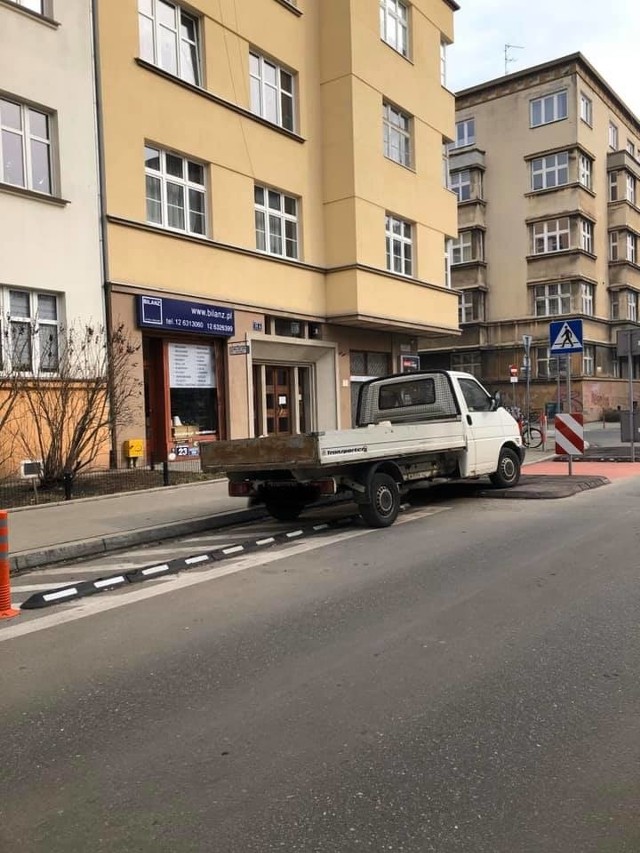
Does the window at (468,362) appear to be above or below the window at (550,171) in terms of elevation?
below

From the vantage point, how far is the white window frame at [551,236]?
3762cm

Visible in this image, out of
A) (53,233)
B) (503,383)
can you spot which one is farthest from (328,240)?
(503,383)

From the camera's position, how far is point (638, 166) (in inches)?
1713

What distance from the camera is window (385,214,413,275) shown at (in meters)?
21.4

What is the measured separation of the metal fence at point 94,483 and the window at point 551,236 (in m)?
29.1

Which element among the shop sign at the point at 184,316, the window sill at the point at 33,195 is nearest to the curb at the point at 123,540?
the shop sign at the point at 184,316

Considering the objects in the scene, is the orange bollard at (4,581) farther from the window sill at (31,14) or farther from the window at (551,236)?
the window at (551,236)

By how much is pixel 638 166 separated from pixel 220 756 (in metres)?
47.8

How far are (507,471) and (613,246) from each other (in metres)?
34.0

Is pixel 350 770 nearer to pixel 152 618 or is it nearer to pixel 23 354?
pixel 152 618

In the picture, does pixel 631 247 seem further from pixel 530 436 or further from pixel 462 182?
pixel 530 436

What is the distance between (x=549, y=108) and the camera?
1499 inches

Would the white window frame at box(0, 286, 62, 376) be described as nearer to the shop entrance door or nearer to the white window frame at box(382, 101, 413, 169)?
the shop entrance door

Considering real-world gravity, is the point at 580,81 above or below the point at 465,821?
above
